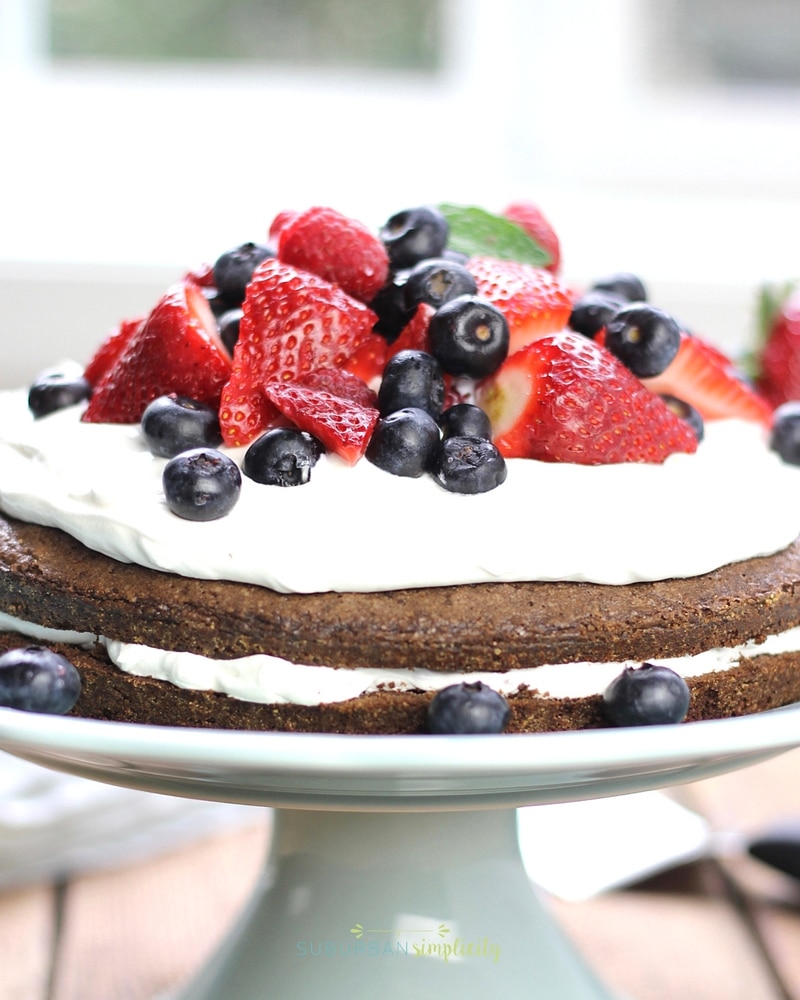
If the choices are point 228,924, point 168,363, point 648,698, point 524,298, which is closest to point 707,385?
point 524,298

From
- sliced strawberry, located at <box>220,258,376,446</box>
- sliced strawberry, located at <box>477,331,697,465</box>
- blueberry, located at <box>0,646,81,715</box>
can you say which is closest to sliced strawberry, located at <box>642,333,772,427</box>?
sliced strawberry, located at <box>477,331,697,465</box>

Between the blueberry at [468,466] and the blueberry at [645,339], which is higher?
A: the blueberry at [645,339]

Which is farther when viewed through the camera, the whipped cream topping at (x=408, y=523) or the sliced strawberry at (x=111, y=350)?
the sliced strawberry at (x=111, y=350)

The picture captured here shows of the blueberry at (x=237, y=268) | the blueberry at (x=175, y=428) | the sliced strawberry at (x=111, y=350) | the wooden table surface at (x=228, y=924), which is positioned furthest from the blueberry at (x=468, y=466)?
the wooden table surface at (x=228, y=924)

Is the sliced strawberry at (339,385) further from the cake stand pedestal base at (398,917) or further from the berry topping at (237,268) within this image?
the cake stand pedestal base at (398,917)

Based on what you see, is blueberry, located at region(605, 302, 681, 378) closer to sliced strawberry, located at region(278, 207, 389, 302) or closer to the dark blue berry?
the dark blue berry

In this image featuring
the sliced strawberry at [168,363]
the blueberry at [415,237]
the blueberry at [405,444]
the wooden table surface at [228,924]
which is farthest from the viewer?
the wooden table surface at [228,924]

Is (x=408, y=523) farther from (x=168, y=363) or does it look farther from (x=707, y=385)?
(x=707, y=385)
